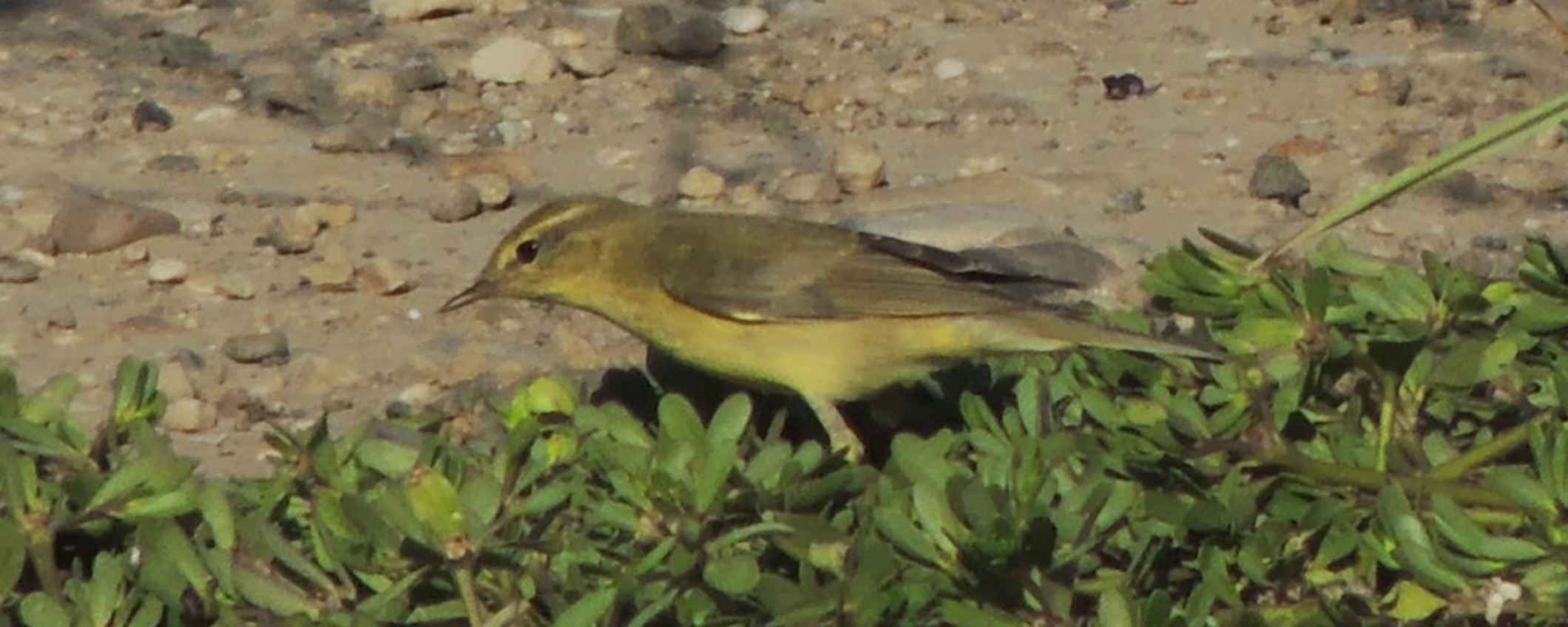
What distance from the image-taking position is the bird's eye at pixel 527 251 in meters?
5.93

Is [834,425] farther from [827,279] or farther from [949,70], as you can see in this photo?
[949,70]

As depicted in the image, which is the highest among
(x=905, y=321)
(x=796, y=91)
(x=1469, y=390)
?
(x=1469, y=390)

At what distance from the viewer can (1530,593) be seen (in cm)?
423

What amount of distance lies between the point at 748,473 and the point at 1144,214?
9.29 feet

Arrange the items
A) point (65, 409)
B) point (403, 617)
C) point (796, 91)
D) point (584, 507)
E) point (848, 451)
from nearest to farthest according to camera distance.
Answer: point (403, 617) < point (584, 507) < point (65, 409) < point (848, 451) < point (796, 91)

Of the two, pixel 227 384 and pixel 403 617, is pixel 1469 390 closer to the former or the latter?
pixel 403 617

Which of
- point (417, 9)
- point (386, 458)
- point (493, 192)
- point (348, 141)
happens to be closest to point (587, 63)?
point (417, 9)

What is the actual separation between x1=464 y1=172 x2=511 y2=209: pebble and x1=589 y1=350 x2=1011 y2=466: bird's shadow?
927 mm

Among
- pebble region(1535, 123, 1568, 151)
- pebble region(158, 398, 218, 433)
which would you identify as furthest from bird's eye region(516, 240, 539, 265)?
pebble region(1535, 123, 1568, 151)

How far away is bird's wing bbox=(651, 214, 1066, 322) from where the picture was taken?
573cm

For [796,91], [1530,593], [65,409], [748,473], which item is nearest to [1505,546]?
[1530,593]

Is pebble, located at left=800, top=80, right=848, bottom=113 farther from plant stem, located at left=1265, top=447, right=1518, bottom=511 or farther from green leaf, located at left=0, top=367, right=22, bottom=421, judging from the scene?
green leaf, located at left=0, top=367, right=22, bottom=421

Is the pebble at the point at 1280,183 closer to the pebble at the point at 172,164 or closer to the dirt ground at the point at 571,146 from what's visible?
the dirt ground at the point at 571,146

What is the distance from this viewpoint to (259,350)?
609 cm
